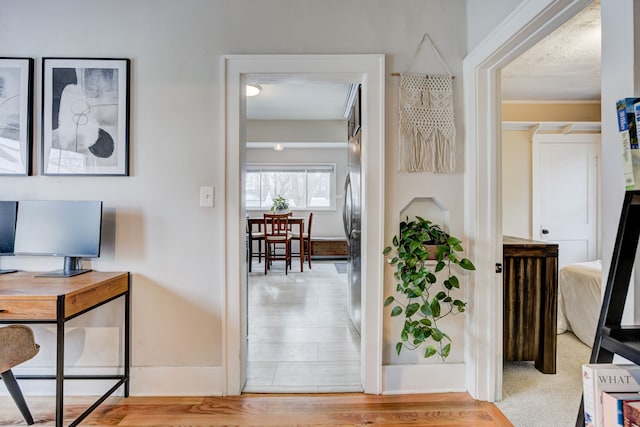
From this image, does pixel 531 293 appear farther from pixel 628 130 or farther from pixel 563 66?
pixel 563 66

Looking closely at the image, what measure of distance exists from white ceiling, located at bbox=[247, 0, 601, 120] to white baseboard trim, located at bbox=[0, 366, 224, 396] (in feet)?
6.15

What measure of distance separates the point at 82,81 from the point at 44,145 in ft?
1.48

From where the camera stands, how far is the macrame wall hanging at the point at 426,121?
2021 millimetres

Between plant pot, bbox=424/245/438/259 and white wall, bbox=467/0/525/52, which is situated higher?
white wall, bbox=467/0/525/52

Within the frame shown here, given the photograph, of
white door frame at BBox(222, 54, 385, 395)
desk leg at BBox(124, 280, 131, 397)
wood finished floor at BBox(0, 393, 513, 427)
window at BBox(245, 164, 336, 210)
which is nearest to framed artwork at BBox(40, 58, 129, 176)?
white door frame at BBox(222, 54, 385, 395)

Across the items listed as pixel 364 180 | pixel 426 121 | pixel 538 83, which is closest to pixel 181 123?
pixel 364 180

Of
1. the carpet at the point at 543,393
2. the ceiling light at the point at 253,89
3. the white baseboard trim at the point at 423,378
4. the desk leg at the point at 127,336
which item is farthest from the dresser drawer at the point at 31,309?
the ceiling light at the point at 253,89

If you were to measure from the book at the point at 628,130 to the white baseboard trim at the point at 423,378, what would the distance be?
1.63 m

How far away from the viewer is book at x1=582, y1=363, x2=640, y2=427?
2.37ft

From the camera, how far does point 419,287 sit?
1811 mm

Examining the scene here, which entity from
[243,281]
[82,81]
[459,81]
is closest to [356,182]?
[459,81]

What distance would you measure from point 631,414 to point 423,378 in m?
1.51

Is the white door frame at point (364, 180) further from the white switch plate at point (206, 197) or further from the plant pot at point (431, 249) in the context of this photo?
the plant pot at point (431, 249)

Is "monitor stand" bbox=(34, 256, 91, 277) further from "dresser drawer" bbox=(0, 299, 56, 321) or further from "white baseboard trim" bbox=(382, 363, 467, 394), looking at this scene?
"white baseboard trim" bbox=(382, 363, 467, 394)
